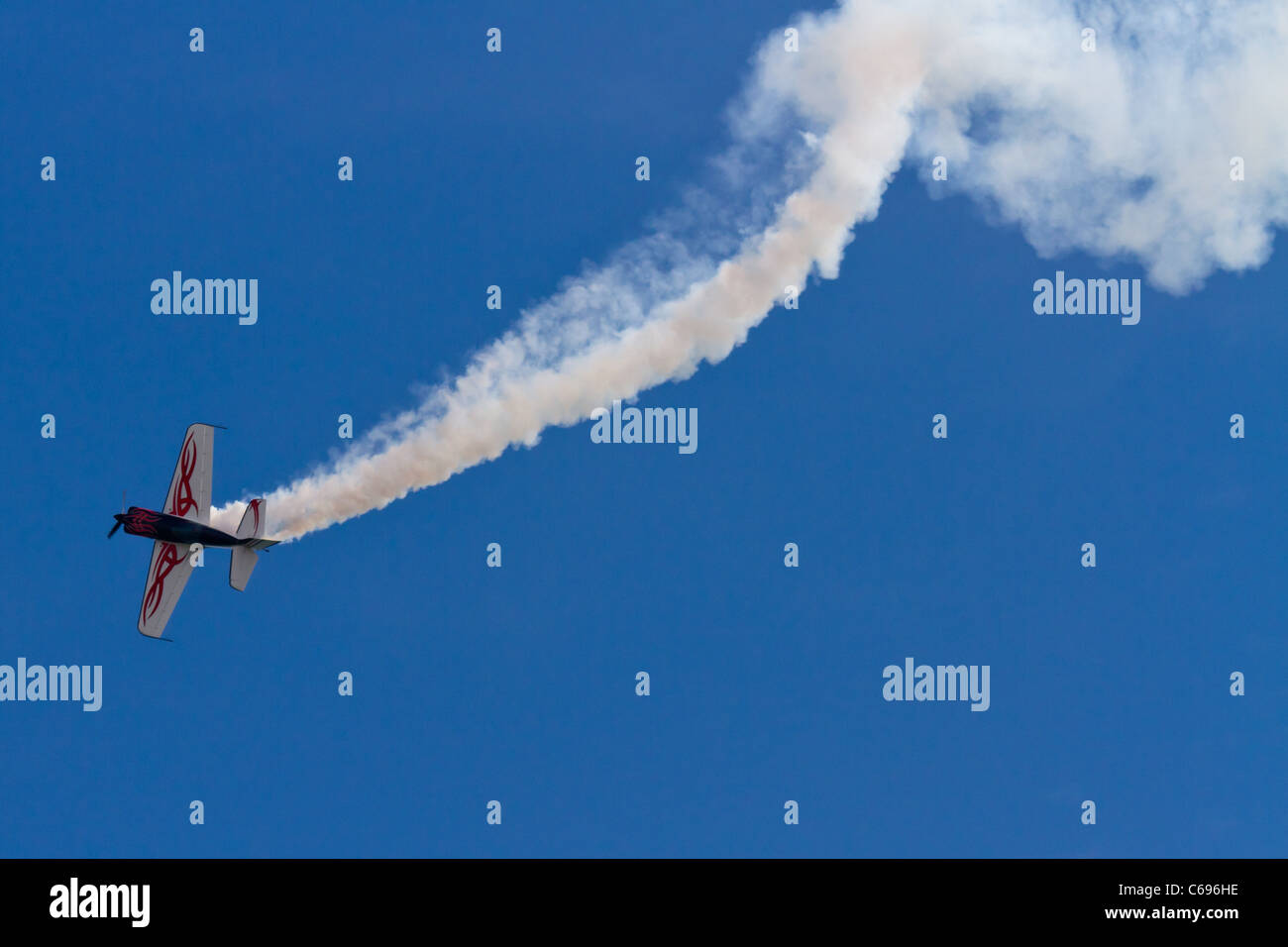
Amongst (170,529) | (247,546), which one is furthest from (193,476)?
(247,546)

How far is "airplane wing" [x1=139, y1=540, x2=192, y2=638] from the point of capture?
196 feet

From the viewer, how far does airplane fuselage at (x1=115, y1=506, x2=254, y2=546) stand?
56.6m

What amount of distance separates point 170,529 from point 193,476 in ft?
9.15

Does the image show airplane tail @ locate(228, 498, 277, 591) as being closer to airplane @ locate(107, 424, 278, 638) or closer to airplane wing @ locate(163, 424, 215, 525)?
airplane @ locate(107, 424, 278, 638)

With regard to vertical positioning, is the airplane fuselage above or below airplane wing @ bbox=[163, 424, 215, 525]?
below

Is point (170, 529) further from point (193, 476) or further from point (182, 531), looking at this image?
point (193, 476)

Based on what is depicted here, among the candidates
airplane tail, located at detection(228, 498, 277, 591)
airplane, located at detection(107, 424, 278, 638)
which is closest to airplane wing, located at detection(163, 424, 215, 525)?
airplane, located at detection(107, 424, 278, 638)

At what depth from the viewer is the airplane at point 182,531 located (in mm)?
56156

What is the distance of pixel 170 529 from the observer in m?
57.2

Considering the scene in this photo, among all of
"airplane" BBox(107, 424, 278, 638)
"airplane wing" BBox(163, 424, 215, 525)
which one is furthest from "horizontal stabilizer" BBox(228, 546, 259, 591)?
"airplane wing" BBox(163, 424, 215, 525)

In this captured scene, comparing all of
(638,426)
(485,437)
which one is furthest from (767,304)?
(485,437)

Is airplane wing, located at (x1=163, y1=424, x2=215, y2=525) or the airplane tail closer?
the airplane tail

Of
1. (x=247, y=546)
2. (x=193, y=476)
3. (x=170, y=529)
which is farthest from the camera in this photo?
(x=193, y=476)
